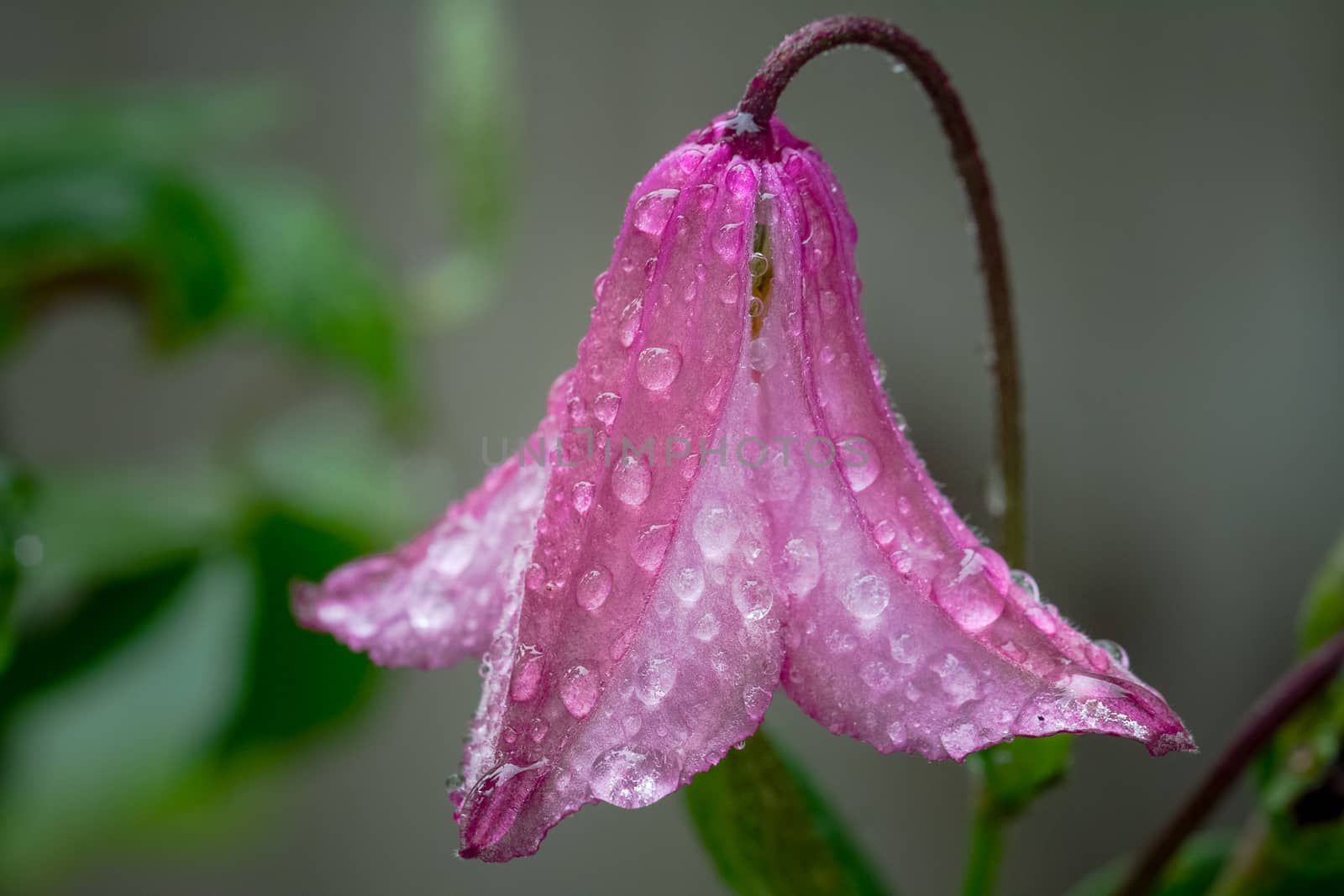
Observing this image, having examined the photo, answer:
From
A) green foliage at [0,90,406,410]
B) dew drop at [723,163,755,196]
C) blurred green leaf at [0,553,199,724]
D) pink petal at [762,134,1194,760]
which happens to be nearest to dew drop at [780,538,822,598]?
pink petal at [762,134,1194,760]

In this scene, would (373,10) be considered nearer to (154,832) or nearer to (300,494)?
(300,494)

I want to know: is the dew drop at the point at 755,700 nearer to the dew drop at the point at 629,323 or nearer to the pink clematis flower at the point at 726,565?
the pink clematis flower at the point at 726,565

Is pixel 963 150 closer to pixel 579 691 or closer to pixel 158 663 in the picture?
pixel 579 691

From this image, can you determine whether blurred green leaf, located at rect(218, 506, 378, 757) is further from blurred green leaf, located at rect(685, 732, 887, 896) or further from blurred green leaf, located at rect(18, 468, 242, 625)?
blurred green leaf, located at rect(685, 732, 887, 896)

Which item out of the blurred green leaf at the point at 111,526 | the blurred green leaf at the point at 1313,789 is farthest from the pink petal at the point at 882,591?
the blurred green leaf at the point at 111,526

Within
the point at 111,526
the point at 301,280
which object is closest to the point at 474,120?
the point at 301,280
